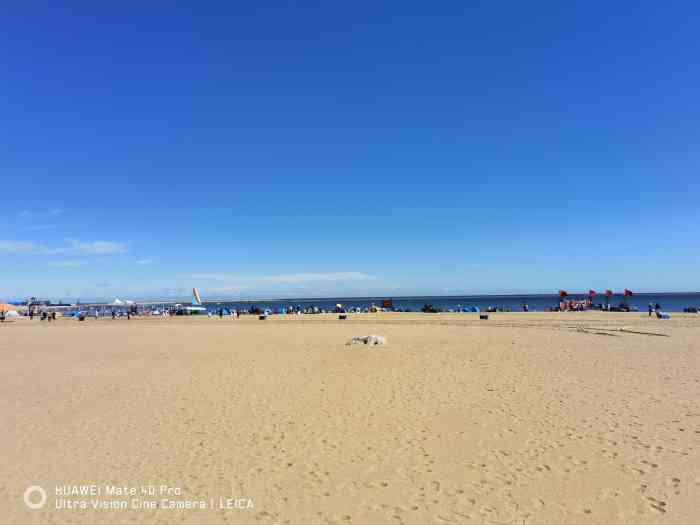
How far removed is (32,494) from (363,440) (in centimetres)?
486

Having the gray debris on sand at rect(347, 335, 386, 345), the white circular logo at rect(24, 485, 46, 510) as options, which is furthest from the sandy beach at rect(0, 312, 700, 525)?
the gray debris on sand at rect(347, 335, 386, 345)

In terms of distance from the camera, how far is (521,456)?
674 cm

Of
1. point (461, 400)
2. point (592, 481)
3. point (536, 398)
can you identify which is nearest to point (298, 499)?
point (592, 481)

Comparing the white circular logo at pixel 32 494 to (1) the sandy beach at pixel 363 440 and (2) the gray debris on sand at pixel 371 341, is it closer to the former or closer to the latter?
(1) the sandy beach at pixel 363 440

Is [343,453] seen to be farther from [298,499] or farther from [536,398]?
[536,398]

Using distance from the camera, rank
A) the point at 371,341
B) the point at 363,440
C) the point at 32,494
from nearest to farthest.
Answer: the point at 32,494
the point at 363,440
the point at 371,341

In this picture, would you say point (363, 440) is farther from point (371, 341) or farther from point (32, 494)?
point (371, 341)

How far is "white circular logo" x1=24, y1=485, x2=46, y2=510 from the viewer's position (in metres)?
5.52

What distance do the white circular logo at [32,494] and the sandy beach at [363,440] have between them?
0.24ft

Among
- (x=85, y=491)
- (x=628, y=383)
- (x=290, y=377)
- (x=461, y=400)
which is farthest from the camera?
(x=290, y=377)

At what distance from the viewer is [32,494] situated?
19.1 ft

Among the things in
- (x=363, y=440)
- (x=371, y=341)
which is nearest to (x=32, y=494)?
(x=363, y=440)

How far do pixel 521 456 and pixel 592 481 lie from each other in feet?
3.51

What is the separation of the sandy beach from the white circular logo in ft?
0.24
